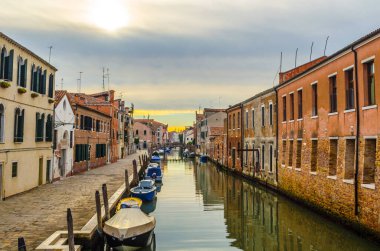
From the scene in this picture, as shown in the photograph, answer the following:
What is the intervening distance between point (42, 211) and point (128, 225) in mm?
4563

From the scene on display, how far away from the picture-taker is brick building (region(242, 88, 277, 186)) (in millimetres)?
26484

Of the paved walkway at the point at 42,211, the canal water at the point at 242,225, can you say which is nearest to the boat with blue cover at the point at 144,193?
the canal water at the point at 242,225

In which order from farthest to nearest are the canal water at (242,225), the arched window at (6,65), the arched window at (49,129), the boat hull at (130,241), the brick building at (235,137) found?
the brick building at (235,137) → the arched window at (49,129) → the arched window at (6,65) → the canal water at (242,225) → the boat hull at (130,241)

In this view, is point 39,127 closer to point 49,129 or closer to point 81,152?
point 49,129

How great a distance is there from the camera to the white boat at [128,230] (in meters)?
11.5

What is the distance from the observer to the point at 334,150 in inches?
654

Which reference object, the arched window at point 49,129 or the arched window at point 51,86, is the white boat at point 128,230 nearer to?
the arched window at point 49,129

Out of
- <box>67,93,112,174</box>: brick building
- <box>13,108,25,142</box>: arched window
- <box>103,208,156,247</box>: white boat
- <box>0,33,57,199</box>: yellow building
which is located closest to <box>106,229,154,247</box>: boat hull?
<box>103,208,156,247</box>: white boat

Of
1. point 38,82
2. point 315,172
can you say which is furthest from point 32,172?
point 315,172

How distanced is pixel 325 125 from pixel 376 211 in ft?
19.2

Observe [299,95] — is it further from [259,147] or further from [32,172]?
[32,172]

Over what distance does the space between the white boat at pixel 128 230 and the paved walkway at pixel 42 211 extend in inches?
46.3

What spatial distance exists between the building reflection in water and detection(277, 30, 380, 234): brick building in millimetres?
720

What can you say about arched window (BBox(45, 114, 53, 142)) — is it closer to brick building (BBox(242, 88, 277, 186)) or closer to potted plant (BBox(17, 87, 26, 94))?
potted plant (BBox(17, 87, 26, 94))
